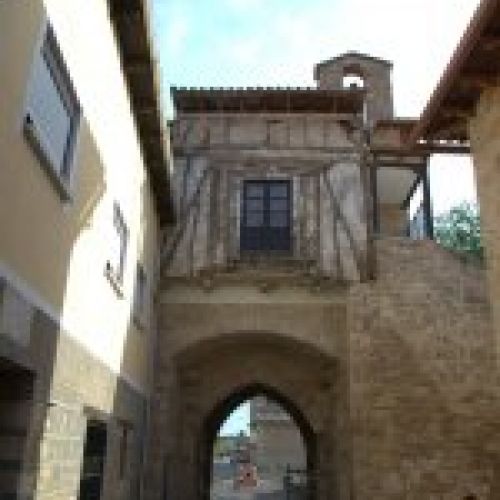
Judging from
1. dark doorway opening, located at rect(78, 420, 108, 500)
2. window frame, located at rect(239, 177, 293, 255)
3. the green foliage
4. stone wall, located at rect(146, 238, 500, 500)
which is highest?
the green foliage

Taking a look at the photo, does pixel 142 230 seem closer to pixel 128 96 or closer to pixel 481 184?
pixel 128 96

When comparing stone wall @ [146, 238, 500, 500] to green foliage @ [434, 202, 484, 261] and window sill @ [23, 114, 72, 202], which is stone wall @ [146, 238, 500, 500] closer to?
window sill @ [23, 114, 72, 202]

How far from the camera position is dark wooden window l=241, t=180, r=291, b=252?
1308 cm

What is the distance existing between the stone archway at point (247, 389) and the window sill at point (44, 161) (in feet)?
22.1

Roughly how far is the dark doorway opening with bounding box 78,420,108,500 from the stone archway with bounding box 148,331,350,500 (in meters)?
3.76

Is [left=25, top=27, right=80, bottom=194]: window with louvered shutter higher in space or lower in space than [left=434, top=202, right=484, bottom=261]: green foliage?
lower

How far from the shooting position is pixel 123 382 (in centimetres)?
913

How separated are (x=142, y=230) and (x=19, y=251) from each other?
5.68 meters

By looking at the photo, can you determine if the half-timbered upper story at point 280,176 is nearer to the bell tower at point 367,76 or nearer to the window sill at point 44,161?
the bell tower at point 367,76

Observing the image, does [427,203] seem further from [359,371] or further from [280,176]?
[359,371]

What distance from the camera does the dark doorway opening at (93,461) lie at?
7293 millimetres

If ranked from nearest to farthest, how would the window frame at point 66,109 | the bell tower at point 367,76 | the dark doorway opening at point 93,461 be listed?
1. the window frame at point 66,109
2. the dark doorway opening at point 93,461
3. the bell tower at point 367,76

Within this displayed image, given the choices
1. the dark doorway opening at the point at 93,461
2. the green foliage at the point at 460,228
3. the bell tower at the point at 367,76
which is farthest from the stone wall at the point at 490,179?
the green foliage at the point at 460,228

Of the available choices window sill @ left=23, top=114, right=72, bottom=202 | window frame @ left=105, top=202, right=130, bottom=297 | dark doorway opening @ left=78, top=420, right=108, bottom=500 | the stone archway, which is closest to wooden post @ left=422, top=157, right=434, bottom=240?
the stone archway
